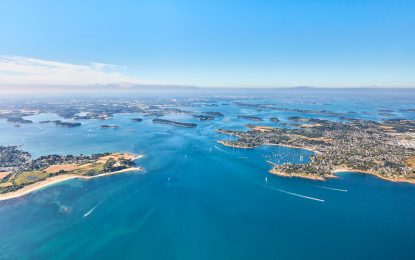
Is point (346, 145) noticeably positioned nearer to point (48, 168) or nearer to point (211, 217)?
point (211, 217)

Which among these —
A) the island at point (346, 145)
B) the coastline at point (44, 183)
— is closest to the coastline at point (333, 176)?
the island at point (346, 145)

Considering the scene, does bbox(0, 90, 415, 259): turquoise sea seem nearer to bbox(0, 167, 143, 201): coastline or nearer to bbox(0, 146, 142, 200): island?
bbox(0, 167, 143, 201): coastline

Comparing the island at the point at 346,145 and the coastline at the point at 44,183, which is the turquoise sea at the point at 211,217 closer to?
the coastline at the point at 44,183

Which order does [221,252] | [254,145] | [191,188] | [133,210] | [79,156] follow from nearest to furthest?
[221,252] < [133,210] < [191,188] < [79,156] < [254,145]

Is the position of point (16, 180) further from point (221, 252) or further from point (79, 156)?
point (221, 252)

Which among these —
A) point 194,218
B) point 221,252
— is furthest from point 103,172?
point 221,252
